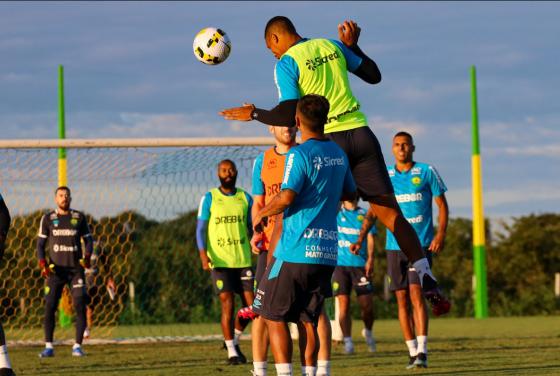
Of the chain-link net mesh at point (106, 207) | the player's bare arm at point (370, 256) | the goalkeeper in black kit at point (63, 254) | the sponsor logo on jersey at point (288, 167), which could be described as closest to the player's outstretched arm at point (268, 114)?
the sponsor logo on jersey at point (288, 167)

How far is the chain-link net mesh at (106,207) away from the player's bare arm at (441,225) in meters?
6.89

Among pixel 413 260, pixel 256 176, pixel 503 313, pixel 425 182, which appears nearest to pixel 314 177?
pixel 413 260

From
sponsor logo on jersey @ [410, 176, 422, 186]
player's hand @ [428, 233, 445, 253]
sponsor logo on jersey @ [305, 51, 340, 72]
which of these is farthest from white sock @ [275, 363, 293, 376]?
sponsor logo on jersey @ [410, 176, 422, 186]

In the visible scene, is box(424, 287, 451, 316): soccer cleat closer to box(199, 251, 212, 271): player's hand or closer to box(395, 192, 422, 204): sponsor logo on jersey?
box(395, 192, 422, 204): sponsor logo on jersey

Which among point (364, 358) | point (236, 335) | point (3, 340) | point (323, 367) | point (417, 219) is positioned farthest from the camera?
point (236, 335)

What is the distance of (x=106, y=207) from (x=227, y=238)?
6.18m

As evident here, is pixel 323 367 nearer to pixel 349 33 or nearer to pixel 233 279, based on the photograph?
pixel 349 33

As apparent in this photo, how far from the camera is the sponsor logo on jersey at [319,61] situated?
7789mm

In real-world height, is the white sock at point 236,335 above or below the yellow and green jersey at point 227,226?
below

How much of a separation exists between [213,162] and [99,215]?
7.89ft

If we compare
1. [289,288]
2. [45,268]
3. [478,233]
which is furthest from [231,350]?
[478,233]

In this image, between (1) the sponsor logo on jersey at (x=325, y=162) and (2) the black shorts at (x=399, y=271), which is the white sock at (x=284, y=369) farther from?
(2) the black shorts at (x=399, y=271)

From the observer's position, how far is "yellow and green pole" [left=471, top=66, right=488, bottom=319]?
91.9 feet

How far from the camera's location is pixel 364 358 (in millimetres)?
Result: 12797
